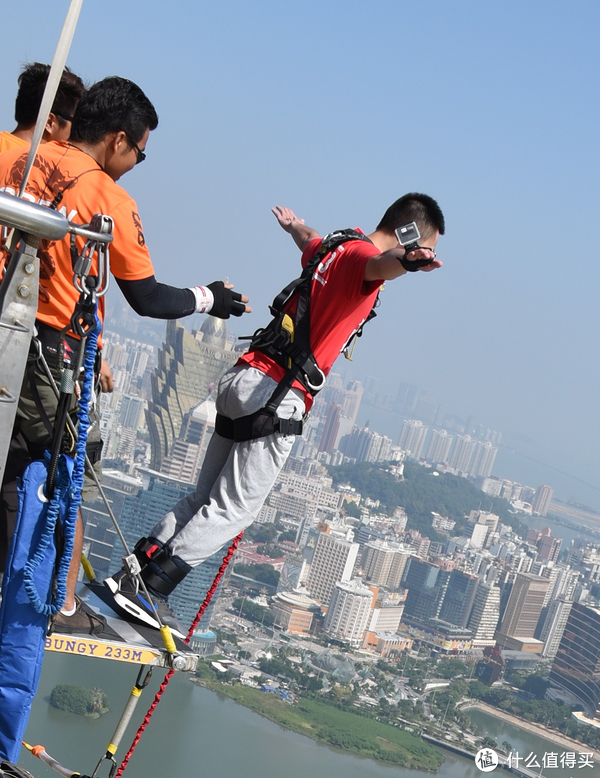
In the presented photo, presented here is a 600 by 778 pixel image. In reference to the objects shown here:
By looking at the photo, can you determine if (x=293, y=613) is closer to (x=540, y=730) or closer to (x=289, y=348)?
(x=540, y=730)

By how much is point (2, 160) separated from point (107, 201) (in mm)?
220

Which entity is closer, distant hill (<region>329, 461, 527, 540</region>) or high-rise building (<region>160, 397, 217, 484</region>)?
high-rise building (<region>160, 397, 217, 484</region>)

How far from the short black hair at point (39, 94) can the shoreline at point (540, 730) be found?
125 feet

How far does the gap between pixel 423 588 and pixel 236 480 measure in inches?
1939

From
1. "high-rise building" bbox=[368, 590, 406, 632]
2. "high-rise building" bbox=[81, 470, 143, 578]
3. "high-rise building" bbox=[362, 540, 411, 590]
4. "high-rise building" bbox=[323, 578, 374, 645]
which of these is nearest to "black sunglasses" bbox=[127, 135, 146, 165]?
"high-rise building" bbox=[81, 470, 143, 578]

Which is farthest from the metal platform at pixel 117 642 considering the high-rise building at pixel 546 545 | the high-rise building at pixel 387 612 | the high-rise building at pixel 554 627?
the high-rise building at pixel 546 545

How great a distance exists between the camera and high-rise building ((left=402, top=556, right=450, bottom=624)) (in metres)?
48.0

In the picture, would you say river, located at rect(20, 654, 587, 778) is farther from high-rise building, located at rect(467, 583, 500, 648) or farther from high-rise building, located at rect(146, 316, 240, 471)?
high-rise building, located at rect(146, 316, 240, 471)

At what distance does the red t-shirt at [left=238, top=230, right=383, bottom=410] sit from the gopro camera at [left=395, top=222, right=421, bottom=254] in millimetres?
261

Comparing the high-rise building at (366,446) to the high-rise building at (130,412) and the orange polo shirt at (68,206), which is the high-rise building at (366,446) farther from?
the orange polo shirt at (68,206)

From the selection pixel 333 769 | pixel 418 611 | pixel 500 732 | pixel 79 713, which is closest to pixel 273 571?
pixel 418 611

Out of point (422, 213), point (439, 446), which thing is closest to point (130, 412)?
point (439, 446)

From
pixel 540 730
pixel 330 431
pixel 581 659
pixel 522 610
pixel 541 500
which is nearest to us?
pixel 540 730

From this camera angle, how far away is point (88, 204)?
1.48 m
